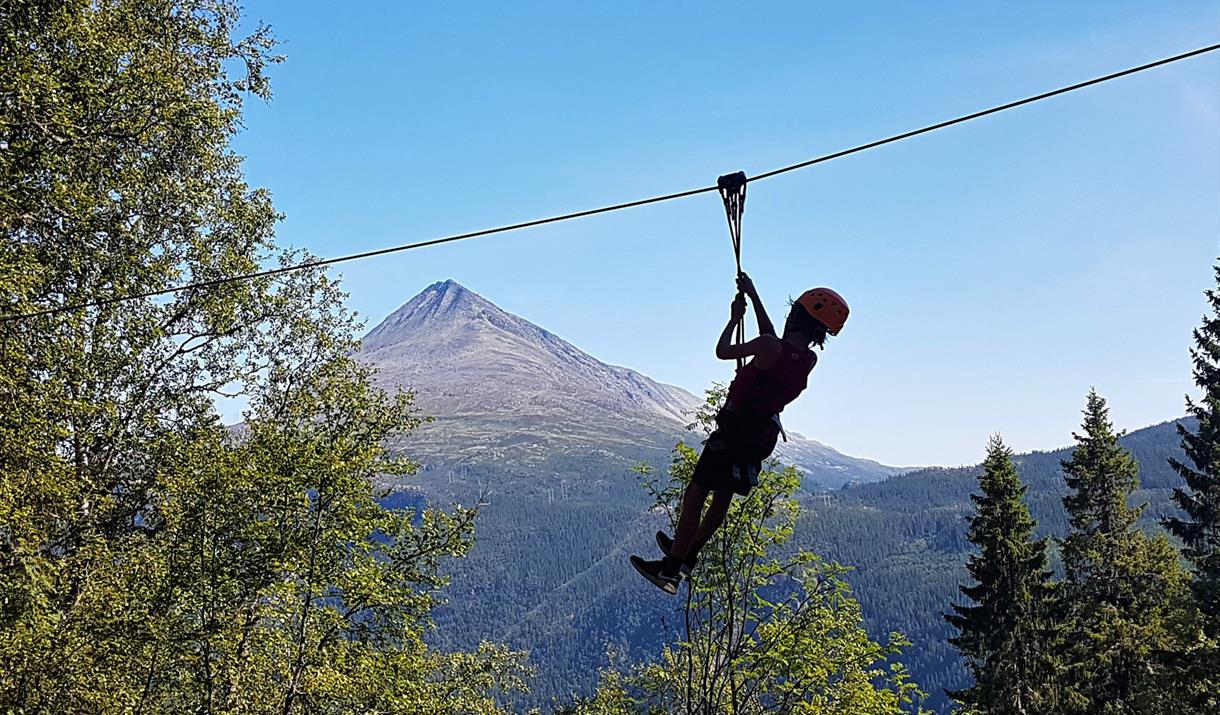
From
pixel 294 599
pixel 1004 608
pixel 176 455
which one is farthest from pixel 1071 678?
pixel 176 455

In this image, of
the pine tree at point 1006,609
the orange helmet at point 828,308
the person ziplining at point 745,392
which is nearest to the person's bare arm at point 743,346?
the person ziplining at point 745,392

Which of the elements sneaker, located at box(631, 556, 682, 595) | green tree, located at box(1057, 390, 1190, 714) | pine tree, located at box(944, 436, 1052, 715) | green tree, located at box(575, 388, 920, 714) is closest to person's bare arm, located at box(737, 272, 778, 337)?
sneaker, located at box(631, 556, 682, 595)

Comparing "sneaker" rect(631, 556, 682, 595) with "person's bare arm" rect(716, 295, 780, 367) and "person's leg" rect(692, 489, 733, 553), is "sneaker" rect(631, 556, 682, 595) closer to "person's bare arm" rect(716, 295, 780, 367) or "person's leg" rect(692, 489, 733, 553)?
"person's leg" rect(692, 489, 733, 553)

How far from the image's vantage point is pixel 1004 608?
79.7 ft

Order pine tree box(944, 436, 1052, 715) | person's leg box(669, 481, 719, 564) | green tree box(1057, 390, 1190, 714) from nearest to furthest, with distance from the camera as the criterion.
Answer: person's leg box(669, 481, 719, 564)
pine tree box(944, 436, 1052, 715)
green tree box(1057, 390, 1190, 714)

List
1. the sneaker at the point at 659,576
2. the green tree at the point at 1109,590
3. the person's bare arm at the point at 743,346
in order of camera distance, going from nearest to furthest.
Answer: the person's bare arm at the point at 743,346
the sneaker at the point at 659,576
the green tree at the point at 1109,590

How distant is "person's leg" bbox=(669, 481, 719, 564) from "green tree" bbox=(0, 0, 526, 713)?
25.2 feet

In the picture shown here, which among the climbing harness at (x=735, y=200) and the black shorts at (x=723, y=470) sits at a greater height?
the climbing harness at (x=735, y=200)

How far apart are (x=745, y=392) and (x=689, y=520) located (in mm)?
1093

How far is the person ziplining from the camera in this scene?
19.1 ft

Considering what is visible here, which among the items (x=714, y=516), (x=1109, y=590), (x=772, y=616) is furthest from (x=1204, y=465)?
(x=714, y=516)

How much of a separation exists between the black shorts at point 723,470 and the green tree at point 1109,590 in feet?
73.5

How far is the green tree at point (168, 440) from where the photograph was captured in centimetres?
1084

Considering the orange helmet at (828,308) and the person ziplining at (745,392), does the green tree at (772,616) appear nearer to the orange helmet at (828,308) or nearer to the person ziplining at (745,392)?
the person ziplining at (745,392)
